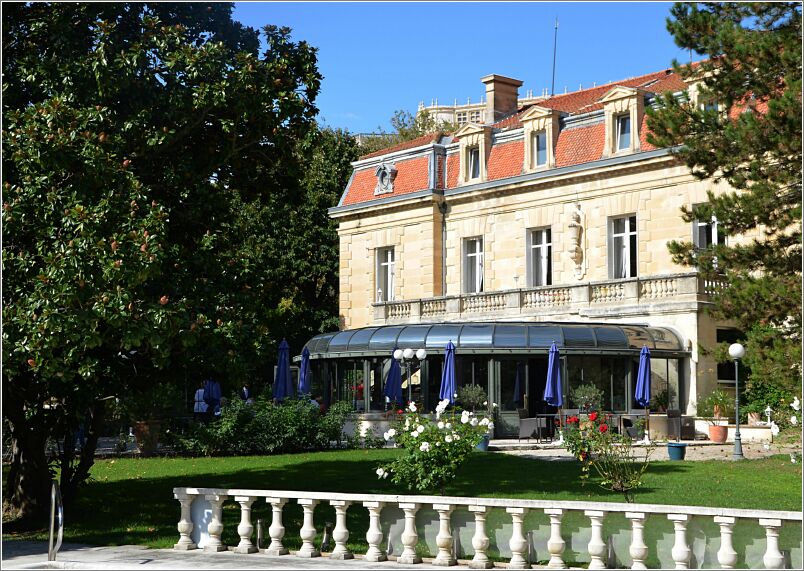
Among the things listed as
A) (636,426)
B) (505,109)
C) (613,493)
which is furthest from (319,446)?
(505,109)

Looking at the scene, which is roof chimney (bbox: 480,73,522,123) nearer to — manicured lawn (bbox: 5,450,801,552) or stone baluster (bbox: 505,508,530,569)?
manicured lawn (bbox: 5,450,801,552)

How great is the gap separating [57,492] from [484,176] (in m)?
29.1

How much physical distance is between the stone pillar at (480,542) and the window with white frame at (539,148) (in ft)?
89.1

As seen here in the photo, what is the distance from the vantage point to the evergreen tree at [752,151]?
14.1m

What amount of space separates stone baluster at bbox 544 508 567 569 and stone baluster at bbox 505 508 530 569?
29 cm

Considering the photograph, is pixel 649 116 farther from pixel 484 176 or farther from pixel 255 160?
pixel 484 176

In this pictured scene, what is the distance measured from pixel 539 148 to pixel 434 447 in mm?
23436

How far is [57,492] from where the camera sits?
40.2 feet

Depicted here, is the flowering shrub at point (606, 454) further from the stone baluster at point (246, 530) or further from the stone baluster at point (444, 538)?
the stone baluster at point (246, 530)

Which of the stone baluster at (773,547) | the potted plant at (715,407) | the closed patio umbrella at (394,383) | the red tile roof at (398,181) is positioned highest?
the red tile roof at (398,181)

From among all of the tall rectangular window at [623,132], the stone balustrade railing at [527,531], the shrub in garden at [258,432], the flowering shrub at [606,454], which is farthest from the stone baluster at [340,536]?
the tall rectangular window at [623,132]

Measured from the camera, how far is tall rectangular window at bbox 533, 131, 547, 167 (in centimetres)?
3803

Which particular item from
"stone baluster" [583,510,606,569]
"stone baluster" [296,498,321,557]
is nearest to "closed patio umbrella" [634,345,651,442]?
"stone baluster" [296,498,321,557]

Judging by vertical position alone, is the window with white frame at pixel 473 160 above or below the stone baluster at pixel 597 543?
above
